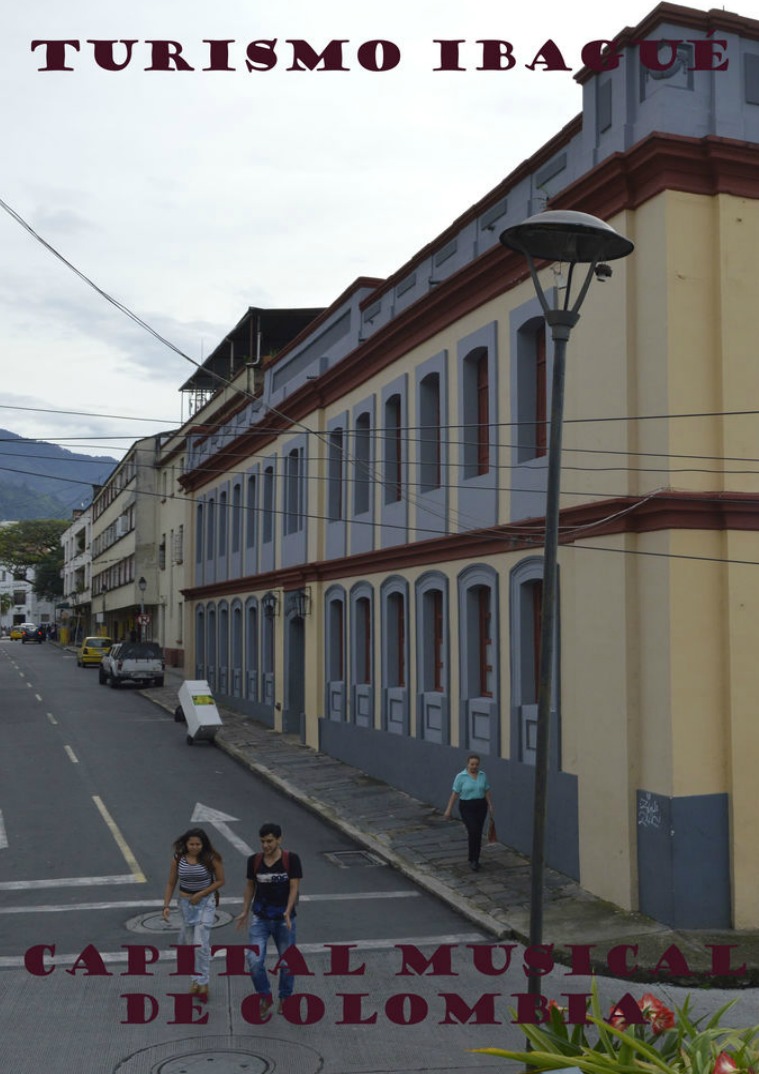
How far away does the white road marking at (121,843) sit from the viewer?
14.9 meters

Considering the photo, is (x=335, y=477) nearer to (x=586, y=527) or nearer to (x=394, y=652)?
(x=394, y=652)

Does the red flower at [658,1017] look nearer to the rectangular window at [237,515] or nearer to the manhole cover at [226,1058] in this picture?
the manhole cover at [226,1058]

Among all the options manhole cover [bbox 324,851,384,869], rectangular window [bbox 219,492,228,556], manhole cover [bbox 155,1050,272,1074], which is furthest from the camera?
rectangular window [bbox 219,492,228,556]

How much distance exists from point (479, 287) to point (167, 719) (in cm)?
1945

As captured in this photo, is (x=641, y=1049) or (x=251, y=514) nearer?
(x=641, y=1049)

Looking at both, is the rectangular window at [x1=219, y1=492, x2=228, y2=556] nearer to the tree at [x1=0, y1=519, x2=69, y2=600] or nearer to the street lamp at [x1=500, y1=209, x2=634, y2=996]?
the street lamp at [x1=500, y1=209, x2=634, y2=996]

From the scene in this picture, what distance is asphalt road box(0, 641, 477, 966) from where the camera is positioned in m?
12.8

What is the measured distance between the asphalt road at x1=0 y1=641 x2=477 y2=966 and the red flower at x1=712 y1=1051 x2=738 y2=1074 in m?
7.21

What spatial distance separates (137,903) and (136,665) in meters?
29.9

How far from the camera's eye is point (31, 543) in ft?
375

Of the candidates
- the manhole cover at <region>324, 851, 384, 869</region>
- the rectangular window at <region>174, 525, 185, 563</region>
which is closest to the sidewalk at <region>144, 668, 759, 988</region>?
the manhole cover at <region>324, 851, 384, 869</region>

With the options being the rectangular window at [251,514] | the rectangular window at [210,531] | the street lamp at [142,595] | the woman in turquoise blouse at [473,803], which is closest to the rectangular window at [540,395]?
the woman in turquoise blouse at [473,803]

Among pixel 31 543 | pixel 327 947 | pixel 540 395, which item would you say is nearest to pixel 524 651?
pixel 540 395

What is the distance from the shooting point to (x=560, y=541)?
49.2 feet
